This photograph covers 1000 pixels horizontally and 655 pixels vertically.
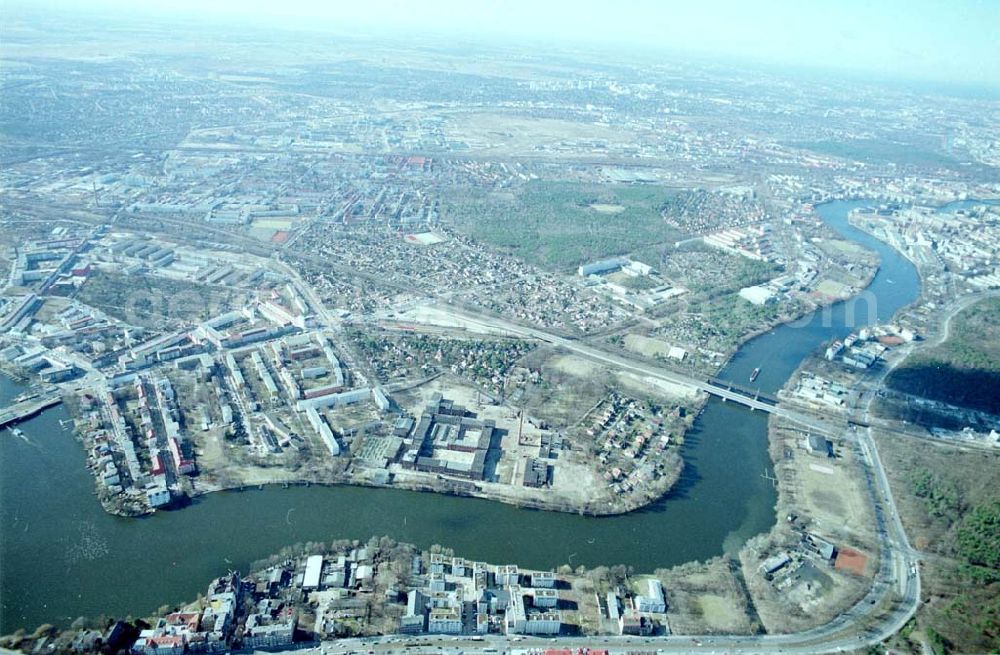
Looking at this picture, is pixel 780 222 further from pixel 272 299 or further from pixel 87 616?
pixel 87 616

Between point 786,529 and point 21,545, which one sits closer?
point 21,545

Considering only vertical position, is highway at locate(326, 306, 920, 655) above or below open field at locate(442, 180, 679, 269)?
below

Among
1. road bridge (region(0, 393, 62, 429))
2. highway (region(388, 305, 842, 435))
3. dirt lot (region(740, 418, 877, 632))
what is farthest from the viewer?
highway (region(388, 305, 842, 435))

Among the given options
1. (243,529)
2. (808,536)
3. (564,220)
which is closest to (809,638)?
(808,536)

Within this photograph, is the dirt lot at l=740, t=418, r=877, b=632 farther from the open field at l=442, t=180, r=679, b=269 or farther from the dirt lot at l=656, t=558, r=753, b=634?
the open field at l=442, t=180, r=679, b=269

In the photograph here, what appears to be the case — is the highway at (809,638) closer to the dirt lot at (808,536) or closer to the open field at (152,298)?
the dirt lot at (808,536)

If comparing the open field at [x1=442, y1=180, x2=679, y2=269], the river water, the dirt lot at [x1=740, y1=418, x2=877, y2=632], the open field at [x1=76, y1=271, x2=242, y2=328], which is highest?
the open field at [x1=442, y1=180, x2=679, y2=269]

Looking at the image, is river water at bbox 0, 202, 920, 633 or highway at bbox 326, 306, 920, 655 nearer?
highway at bbox 326, 306, 920, 655

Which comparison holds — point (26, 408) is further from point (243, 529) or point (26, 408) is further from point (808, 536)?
point (808, 536)

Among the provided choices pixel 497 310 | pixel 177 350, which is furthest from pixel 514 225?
pixel 177 350

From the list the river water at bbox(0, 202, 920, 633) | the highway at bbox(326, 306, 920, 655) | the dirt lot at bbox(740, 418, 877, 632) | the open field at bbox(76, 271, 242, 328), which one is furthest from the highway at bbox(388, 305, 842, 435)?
the open field at bbox(76, 271, 242, 328)
